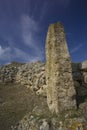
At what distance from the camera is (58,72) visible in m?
9.82

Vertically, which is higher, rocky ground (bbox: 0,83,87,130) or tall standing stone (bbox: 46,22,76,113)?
tall standing stone (bbox: 46,22,76,113)

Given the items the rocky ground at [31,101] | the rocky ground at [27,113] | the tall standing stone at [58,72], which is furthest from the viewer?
the tall standing stone at [58,72]

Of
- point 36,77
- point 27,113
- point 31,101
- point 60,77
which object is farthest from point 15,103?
point 60,77

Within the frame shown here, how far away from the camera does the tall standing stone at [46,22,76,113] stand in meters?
9.47

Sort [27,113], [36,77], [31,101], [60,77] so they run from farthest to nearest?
[36,77], [31,101], [27,113], [60,77]

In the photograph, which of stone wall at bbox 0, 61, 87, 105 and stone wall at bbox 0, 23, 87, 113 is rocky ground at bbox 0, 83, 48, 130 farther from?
stone wall at bbox 0, 23, 87, 113

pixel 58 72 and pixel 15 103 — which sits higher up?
pixel 58 72

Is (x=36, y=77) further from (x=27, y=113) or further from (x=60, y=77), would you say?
(x=60, y=77)

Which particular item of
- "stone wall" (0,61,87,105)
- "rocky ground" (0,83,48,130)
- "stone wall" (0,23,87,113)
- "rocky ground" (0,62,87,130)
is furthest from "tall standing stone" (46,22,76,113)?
"rocky ground" (0,83,48,130)

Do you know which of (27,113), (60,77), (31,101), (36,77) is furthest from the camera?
(36,77)

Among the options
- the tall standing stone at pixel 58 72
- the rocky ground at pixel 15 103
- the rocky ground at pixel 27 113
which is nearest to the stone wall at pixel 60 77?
the tall standing stone at pixel 58 72

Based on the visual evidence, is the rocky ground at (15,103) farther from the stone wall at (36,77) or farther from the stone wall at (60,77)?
the stone wall at (60,77)

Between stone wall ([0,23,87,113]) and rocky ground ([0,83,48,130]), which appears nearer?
stone wall ([0,23,87,113])

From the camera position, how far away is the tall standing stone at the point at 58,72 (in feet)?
31.1
